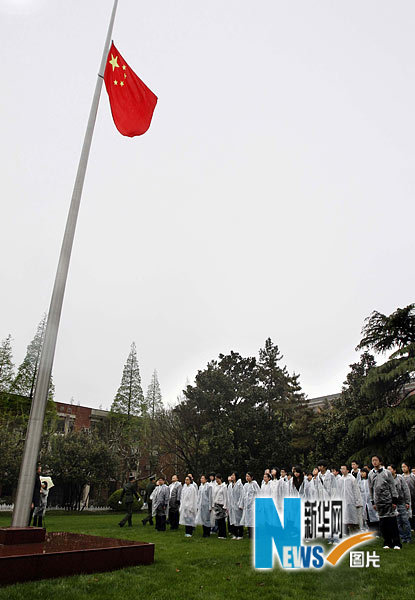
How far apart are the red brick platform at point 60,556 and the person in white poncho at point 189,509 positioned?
704 cm

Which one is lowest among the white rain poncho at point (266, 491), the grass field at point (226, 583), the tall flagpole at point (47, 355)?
the grass field at point (226, 583)

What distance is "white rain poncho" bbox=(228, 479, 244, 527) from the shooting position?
14204 millimetres

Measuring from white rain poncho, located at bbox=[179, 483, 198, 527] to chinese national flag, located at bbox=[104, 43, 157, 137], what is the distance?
11.0 metres

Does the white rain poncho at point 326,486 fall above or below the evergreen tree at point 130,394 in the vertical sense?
below

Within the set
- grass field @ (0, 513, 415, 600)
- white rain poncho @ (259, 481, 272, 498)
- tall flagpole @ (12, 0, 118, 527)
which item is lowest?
grass field @ (0, 513, 415, 600)

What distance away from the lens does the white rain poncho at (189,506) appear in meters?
14.5

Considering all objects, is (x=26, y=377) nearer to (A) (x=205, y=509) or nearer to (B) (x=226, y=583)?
(A) (x=205, y=509)

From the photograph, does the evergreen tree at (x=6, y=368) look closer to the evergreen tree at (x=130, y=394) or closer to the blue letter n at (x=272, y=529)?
the evergreen tree at (x=130, y=394)

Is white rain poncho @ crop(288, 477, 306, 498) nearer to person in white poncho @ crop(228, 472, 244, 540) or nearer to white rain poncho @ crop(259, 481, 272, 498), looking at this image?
white rain poncho @ crop(259, 481, 272, 498)

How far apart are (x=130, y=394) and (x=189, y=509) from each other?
2919cm

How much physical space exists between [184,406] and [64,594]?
Answer: 2708 cm

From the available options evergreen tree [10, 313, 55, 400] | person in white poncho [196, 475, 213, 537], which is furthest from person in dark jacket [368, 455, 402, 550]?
evergreen tree [10, 313, 55, 400]

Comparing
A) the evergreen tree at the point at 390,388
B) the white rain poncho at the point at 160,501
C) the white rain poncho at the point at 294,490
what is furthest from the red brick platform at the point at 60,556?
the evergreen tree at the point at 390,388

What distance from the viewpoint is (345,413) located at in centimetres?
2875
